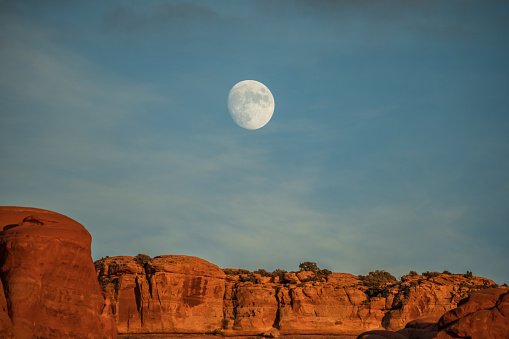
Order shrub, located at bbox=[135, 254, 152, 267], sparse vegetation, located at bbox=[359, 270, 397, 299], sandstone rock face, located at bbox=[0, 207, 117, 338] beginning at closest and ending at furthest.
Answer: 1. sandstone rock face, located at bbox=[0, 207, 117, 338]
2. sparse vegetation, located at bbox=[359, 270, 397, 299]
3. shrub, located at bbox=[135, 254, 152, 267]

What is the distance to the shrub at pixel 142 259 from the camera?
2370 inches

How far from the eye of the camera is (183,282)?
55844mm

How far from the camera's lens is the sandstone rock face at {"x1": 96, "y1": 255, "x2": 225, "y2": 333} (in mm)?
54156

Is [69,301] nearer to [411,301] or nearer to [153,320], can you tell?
[153,320]

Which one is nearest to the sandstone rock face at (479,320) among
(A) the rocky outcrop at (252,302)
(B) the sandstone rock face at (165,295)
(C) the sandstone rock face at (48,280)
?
(C) the sandstone rock face at (48,280)

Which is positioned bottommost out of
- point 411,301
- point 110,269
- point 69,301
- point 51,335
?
point 51,335

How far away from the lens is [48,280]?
1292 inches

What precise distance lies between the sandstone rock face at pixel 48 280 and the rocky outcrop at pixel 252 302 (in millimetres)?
17245

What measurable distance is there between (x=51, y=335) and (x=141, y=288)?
24.1m

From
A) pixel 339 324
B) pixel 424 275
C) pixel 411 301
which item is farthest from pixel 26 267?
pixel 424 275

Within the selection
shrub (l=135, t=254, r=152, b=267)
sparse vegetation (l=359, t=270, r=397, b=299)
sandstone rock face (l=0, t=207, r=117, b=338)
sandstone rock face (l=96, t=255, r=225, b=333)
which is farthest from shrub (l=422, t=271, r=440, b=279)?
sandstone rock face (l=0, t=207, r=117, b=338)

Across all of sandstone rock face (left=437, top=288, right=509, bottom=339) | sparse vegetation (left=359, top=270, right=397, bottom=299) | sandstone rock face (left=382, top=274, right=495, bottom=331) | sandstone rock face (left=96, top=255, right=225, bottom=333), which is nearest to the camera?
sandstone rock face (left=437, top=288, right=509, bottom=339)

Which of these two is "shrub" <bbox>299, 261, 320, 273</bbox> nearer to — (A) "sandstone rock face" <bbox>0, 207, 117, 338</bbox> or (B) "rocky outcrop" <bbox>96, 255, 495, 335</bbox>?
(B) "rocky outcrop" <bbox>96, 255, 495, 335</bbox>

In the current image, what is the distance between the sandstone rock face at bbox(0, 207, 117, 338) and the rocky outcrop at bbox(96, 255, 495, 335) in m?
17.2
